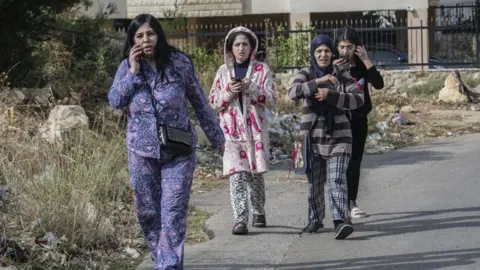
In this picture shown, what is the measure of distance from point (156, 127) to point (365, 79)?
3114 millimetres

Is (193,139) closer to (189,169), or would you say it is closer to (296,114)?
(189,169)

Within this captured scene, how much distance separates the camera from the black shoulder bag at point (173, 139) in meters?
6.04

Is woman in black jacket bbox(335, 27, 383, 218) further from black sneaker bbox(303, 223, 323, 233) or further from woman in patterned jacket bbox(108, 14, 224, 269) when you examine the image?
woman in patterned jacket bbox(108, 14, 224, 269)

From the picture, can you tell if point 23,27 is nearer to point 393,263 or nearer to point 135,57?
point 135,57

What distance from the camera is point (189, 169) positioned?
6.18 m

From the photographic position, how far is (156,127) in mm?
6078

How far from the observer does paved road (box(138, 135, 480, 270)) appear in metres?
7.12

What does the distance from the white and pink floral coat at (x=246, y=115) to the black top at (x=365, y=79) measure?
0.88 m

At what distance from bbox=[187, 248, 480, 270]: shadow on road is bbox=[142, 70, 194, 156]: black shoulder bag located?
4.18 ft

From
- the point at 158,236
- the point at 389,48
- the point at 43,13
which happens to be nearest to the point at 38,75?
the point at 43,13

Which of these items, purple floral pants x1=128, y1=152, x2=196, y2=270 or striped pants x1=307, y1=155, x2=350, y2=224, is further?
striped pants x1=307, y1=155, x2=350, y2=224

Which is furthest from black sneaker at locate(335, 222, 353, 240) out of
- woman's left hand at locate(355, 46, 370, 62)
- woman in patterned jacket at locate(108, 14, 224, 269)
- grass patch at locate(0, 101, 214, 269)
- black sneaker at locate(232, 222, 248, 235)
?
woman in patterned jacket at locate(108, 14, 224, 269)

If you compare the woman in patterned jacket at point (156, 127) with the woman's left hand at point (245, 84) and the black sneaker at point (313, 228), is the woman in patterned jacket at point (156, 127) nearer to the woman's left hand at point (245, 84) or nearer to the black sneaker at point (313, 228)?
the woman's left hand at point (245, 84)

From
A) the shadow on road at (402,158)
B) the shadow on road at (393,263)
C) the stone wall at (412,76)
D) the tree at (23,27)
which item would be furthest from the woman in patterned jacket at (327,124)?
the stone wall at (412,76)
